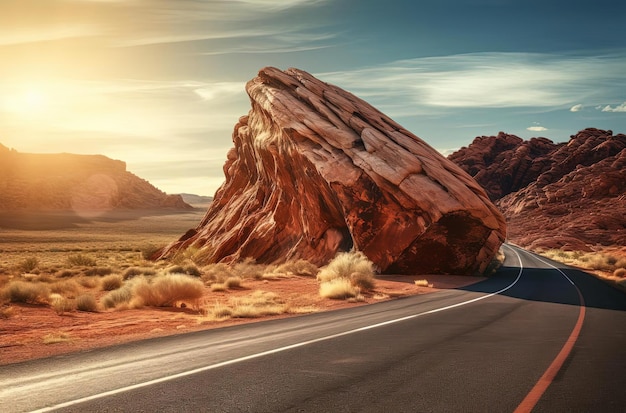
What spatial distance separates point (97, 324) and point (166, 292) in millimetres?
4074

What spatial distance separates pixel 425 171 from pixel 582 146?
110272 millimetres

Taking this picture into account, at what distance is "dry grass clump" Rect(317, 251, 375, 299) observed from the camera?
1986cm

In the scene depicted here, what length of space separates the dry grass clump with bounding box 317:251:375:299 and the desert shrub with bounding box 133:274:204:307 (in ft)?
17.2

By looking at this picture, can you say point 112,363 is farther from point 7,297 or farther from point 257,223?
point 257,223

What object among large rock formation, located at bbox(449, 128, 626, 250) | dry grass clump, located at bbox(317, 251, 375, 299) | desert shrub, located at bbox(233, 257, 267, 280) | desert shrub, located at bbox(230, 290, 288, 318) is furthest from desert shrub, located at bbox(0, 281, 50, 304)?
large rock formation, located at bbox(449, 128, 626, 250)

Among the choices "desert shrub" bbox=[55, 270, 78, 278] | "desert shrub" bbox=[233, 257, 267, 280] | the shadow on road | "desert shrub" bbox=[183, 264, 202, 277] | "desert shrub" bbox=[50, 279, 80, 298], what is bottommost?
"desert shrub" bbox=[55, 270, 78, 278]

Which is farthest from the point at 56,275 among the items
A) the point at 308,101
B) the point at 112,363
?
the point at 112,363

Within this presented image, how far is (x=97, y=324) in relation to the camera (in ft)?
45.3

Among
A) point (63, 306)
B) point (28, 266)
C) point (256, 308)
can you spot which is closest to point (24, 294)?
point (63, 306)

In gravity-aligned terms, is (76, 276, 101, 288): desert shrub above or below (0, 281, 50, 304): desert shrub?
below

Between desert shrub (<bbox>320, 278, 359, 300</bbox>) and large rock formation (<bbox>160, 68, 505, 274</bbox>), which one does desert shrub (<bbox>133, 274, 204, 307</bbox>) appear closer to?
desert shrub (<bbox>320, 278, 359, 300</bbox>)

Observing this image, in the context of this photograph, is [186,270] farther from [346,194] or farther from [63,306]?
[63,306]

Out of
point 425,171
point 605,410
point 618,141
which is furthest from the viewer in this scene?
point 618,141

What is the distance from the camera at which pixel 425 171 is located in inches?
1156
